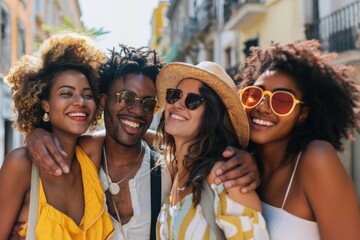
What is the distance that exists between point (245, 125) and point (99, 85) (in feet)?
4.26

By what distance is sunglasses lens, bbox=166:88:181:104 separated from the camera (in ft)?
8.93

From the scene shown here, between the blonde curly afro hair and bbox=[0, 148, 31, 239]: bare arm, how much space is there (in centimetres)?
49

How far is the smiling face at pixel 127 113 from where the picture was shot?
11.0 ft

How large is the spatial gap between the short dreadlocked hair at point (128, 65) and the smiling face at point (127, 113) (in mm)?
49

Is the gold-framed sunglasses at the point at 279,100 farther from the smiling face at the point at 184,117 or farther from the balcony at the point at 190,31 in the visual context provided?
the balcony at the point at 190,31

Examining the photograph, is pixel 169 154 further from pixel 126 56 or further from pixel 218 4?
pixel 218 4

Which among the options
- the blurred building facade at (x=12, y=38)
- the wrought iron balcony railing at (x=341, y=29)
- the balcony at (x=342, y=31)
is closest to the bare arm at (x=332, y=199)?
the balcony at (x=342, y=31)

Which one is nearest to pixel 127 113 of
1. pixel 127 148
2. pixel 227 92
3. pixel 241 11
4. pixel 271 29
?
pixel 127 148

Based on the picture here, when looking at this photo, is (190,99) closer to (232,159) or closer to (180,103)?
(180,103)

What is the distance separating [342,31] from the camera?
934cm

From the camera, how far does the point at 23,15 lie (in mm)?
16578

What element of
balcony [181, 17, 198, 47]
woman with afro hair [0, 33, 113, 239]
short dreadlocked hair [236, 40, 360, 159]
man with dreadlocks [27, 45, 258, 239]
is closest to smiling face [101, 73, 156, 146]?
man with dreadlocks [27, 45, 258, 239]

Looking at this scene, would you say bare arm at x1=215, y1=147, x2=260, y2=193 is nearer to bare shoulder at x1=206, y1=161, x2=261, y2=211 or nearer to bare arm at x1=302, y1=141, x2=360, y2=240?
bare shoulder at x1=206, y1=161, x2=261, y2=211

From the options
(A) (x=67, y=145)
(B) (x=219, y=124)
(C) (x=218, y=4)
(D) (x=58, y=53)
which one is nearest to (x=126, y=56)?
(D) (x=58, y=53)
